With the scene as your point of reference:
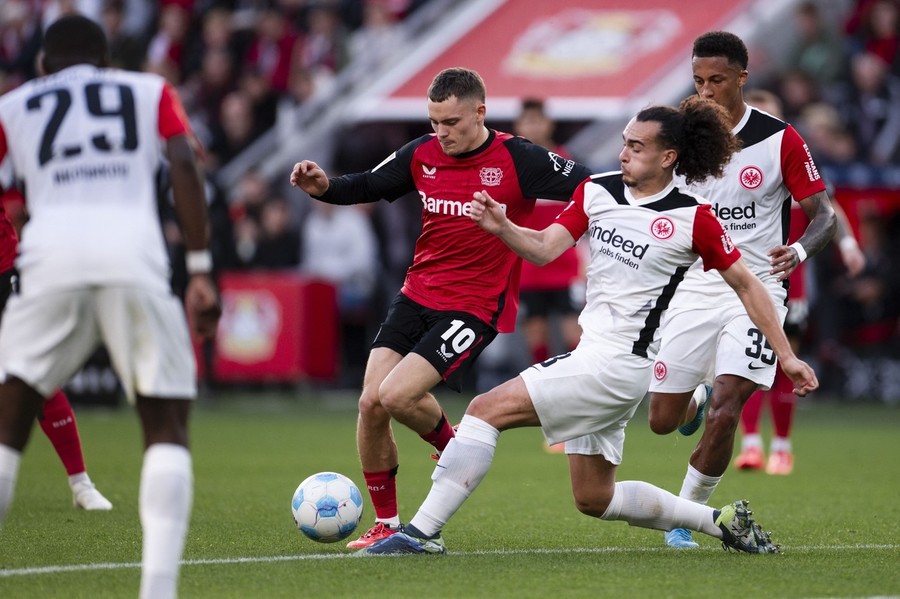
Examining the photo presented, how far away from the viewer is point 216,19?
21109 millimetres

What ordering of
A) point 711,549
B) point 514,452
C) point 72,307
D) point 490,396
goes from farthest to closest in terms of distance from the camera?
point 514,452 → point 711,549 → point 490,396 → point 72,307

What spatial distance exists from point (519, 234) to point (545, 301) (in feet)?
23.9

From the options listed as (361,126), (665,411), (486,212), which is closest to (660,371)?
(665,411)

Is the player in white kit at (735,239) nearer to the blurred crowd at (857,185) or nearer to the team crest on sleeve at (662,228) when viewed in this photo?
the team crest on sleeve at (662,228)

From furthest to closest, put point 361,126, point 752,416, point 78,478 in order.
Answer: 1. point 361,126
2. point 752,416
3. point 78,478

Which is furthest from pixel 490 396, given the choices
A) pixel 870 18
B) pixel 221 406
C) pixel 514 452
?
pixel 870 18

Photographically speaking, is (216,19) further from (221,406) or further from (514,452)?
(514,452)

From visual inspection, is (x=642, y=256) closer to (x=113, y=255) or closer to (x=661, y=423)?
(x=661, y=423)

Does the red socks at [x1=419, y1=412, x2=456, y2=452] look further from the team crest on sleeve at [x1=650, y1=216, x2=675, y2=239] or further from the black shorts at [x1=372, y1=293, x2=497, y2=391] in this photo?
the team crest on sleeve at [x1=650, y1=216, x2=675, y2=239]

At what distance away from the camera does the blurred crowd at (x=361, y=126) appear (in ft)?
53.7

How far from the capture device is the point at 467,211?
274 inches

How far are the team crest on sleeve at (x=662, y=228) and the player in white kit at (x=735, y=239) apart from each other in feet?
3.35

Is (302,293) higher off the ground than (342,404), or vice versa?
(302,293)

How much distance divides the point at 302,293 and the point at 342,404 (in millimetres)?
1398
